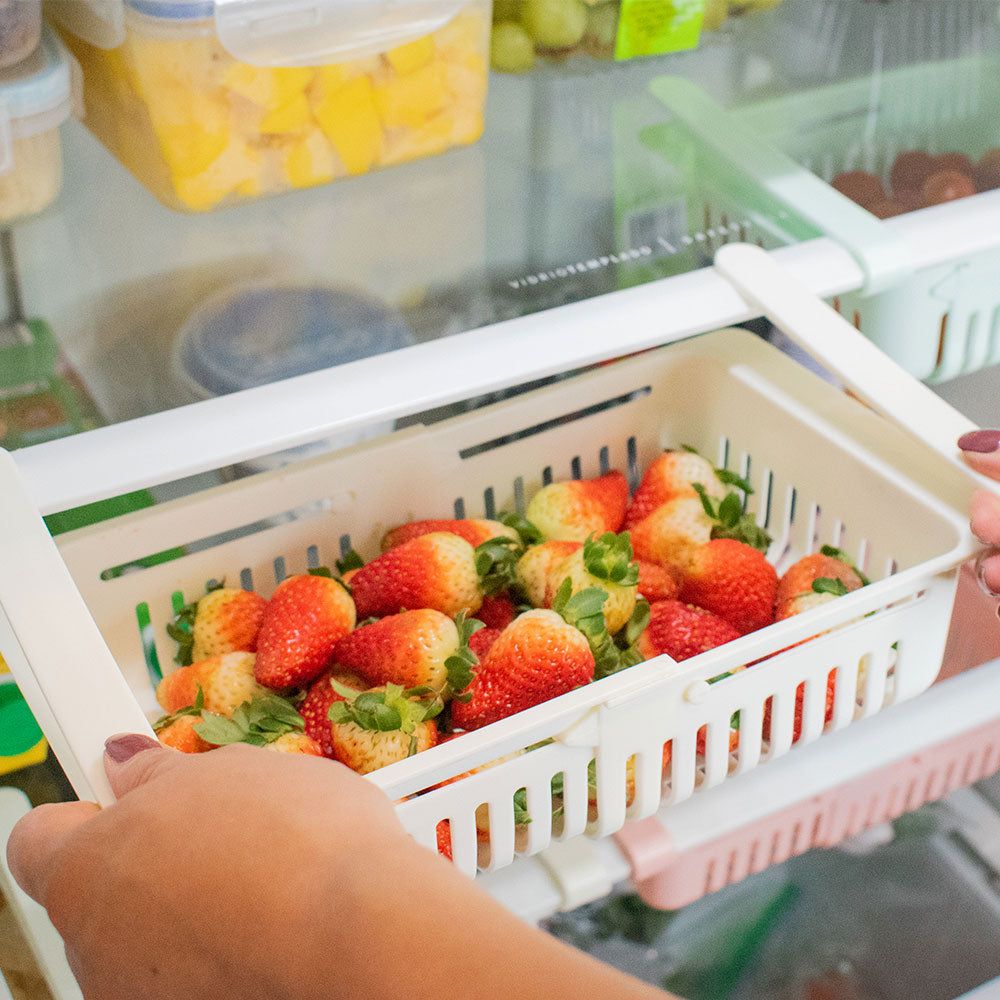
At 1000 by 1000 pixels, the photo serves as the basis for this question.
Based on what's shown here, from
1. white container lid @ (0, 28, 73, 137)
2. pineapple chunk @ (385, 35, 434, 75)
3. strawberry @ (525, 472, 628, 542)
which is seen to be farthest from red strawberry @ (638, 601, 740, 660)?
white container lid @ (0, 28, 73, 137)

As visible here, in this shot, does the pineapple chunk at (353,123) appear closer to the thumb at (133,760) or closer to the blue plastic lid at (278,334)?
the blue plastic lid at (278,334)

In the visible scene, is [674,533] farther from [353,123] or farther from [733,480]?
[353,123]

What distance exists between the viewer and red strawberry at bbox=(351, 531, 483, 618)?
3.06 feet

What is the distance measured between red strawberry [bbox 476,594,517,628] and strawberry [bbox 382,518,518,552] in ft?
0.15

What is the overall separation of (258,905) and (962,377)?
3.56 feet

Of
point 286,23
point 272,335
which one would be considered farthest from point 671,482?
point 286,23

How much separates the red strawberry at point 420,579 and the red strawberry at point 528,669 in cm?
12

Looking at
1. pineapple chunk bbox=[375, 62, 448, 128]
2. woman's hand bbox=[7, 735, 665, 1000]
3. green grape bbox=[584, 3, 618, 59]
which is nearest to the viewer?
woman's hand bbox=[7, 735, 665, 1000]

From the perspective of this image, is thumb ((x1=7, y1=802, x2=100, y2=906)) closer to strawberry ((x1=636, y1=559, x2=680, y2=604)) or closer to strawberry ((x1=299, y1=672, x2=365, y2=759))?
strawberry ((x1=299, y1=672, x2=365, y2=759))

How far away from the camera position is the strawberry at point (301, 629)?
88 cm

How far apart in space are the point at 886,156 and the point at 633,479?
41cm

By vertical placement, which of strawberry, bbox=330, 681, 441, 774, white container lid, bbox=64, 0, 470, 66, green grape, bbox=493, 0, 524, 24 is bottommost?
strawberry, bbox=330, 681, 441, 774

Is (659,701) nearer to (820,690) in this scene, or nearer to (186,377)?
(820,690)

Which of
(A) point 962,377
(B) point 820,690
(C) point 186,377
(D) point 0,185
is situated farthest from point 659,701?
(A) point 962,377
